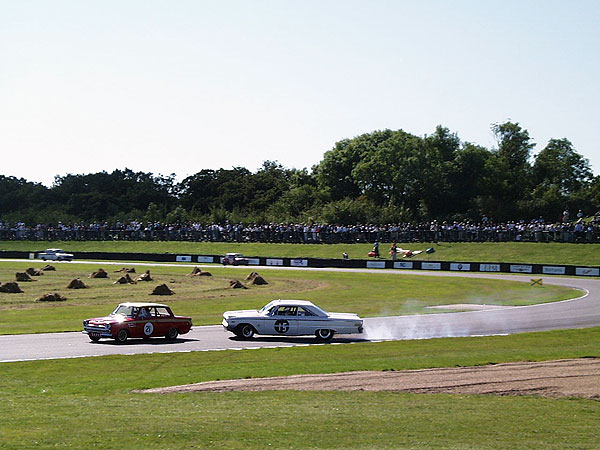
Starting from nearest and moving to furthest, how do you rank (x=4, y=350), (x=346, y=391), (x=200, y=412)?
1. (x=200, y=412)
2. (x=346, y=391)
3. (x=4, y=350)

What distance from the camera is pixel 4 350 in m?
21.5

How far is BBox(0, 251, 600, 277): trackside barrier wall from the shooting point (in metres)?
56.8

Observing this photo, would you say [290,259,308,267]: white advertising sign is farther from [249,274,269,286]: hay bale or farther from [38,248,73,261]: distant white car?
[38,248,73,261]: distant white car

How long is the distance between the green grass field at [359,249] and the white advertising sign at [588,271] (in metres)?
2.96

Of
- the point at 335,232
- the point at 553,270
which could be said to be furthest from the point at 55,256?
the point at 553,270

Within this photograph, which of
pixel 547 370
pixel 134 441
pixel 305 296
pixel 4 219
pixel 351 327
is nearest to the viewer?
pixel 134 441

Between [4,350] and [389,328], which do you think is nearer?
[4,350]

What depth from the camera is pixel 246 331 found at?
82.4 feet

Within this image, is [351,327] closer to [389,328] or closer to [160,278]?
[389,328]

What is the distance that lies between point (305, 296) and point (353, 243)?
34.4 meters

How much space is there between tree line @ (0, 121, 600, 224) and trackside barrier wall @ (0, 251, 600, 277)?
21132mm

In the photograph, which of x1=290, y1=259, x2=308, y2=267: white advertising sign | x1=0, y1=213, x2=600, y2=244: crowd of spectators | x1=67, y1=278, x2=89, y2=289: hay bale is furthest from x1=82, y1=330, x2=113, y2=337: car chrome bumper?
x1=0, y1=213, x2=600, y2=244: crowd of spectators

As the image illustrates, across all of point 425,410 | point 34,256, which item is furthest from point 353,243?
point 425,410

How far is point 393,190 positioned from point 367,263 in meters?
32.9
